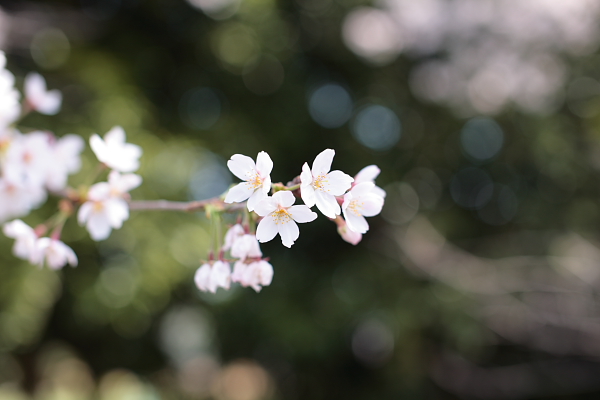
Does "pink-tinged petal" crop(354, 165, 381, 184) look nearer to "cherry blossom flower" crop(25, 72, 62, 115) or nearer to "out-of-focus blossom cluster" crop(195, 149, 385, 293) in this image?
"out-of-focus blossom cluster" crop(195, 149, 385, 293)

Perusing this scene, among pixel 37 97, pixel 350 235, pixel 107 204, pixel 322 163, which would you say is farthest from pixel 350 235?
pixel 37 97

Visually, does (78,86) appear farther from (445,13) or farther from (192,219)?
(445,13)

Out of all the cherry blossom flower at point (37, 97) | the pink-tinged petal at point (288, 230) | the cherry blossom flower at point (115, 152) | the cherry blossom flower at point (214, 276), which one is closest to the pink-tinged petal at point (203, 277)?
the cherry blossom flower at point (214, 276)

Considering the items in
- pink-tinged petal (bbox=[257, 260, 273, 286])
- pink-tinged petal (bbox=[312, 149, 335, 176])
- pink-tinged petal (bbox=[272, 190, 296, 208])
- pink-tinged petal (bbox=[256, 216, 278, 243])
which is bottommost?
pink-tinged petal (bbox=[257, 260, 273, 286])

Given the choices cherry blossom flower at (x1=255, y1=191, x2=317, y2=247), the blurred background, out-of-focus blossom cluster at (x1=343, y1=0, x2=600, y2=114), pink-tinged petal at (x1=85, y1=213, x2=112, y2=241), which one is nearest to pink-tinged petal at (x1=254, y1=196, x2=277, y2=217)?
cherry blossom flower at (x1=255, y1=191, x2=317, y2=247)

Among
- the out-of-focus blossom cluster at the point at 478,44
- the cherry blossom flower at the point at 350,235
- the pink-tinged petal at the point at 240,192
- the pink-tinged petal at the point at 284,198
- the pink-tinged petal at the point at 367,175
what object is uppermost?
the pink-tinged petal at the point at 284,198

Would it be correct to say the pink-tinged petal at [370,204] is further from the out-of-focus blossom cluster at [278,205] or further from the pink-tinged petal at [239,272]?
the pink-tinged petal at [239,272]

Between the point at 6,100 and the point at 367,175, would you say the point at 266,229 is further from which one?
the point at 6,100
